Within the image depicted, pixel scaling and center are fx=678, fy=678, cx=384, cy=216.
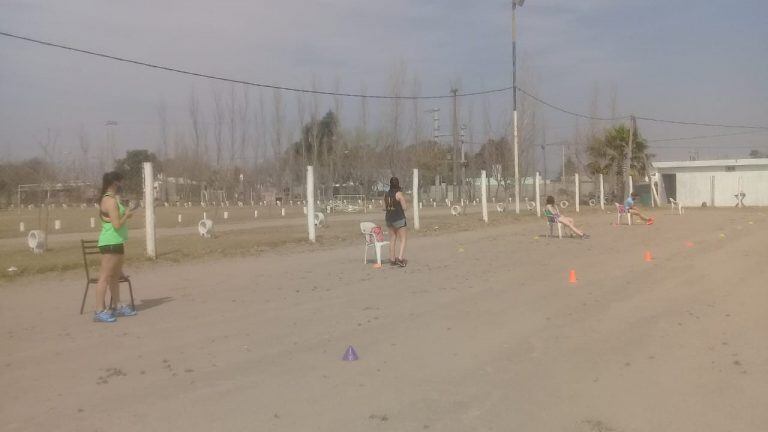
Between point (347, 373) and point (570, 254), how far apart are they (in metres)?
10.2

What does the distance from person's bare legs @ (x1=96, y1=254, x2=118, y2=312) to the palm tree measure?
42.1 meters

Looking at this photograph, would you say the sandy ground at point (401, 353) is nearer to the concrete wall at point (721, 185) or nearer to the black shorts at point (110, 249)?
the black shorts at point (110, 249)

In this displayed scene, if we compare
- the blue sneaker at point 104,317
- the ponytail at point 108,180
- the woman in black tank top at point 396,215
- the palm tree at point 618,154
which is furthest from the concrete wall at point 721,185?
the blue sneaker at point 104,317

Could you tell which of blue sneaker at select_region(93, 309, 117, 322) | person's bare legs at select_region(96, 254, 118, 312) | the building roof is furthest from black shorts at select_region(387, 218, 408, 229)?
the building roof

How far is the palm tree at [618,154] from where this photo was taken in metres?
46.3

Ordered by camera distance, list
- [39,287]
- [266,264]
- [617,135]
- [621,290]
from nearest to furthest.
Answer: [621,290], [39,287], [266,264], [617,135]

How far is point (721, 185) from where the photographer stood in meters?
47.7

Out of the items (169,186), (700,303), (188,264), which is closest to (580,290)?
(700,303)

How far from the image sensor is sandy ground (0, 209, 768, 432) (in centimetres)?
471

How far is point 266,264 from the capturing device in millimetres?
14000

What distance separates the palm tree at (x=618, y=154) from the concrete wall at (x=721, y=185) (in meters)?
4.21

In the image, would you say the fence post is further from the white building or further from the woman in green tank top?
the white building

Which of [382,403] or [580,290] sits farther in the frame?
[580,290]

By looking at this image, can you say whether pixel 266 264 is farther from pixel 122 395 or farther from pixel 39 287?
pixel 122 395
